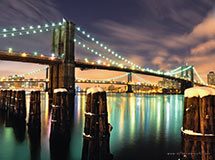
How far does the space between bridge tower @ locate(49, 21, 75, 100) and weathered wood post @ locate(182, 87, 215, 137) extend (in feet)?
144

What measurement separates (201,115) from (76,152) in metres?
8.07

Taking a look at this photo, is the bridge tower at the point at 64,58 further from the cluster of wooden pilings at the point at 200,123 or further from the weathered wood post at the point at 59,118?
the cluster of wooden pilings at the point at 200,123

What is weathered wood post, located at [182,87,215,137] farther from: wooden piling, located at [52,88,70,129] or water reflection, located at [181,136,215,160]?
wooden piling, located at [52,88,70,129]

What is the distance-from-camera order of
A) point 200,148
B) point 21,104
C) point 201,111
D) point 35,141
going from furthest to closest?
1. point 21,104
2. point 35,141
3. point 200,148
4. point 201,111

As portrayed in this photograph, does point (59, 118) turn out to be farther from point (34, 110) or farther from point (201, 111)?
point (201, 111)

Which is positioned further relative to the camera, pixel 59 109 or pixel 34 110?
pixel 34 110

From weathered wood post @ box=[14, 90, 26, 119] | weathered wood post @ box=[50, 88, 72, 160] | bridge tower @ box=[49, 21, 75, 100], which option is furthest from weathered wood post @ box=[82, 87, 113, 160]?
bridge tower @ box=[49, 21, 75, 100]

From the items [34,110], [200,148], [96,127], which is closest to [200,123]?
[200,148]

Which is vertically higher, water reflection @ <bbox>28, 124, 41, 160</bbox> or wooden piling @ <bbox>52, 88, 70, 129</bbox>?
wooden piling @ <bbox>52, 88, 70, 129</bbox>

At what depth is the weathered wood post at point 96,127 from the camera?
317 inches

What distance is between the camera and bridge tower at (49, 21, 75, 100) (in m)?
Answer: 49.2

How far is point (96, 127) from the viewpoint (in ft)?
26.7

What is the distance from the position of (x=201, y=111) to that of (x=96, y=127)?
400 cm

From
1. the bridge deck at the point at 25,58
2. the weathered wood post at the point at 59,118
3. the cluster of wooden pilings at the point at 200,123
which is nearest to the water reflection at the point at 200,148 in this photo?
the cluster of wooden pilings at the point at 200,123
